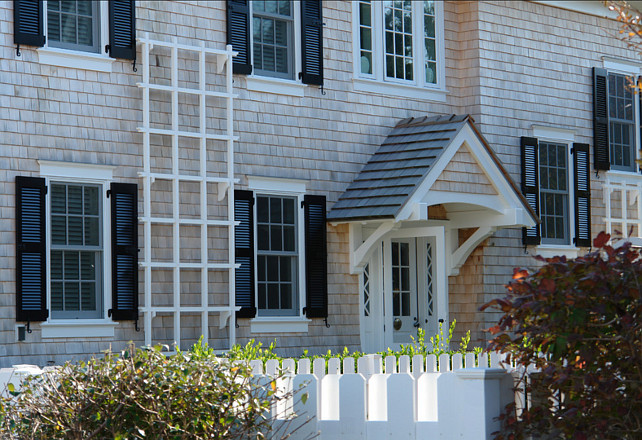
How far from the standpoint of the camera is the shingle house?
11.8 m

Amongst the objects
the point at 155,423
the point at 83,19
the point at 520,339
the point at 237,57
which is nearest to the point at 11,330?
the point at 83,19

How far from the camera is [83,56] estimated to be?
12062 millimetres

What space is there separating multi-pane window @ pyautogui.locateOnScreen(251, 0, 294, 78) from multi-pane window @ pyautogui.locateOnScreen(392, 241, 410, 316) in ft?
9.90

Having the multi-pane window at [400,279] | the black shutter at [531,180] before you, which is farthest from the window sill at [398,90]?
the multi-pane window at [400,279]

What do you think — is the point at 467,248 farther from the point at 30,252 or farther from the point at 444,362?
the point at 30,252

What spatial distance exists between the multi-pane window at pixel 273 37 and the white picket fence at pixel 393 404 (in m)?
6.99

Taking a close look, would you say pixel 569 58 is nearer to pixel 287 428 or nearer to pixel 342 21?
pixel 342 21

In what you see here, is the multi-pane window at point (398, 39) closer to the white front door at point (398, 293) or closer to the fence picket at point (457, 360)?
the white front door at point (398, 293)

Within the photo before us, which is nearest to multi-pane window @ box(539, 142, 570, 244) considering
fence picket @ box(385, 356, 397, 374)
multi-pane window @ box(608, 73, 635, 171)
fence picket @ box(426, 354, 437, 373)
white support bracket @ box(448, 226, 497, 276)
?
multi-pane window @ box(608, 73, 635, 171)

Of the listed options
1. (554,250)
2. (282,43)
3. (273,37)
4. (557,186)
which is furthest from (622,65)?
(273,37)

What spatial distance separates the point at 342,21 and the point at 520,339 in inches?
369

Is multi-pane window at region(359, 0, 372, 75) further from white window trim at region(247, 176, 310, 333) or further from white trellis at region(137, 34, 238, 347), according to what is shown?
white trellis at region(137, 34, 238, 347)

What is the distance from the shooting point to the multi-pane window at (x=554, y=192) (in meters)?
16.7

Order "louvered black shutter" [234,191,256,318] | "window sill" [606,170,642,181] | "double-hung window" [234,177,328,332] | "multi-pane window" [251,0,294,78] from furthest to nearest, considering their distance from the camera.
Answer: "window sill" [606,170,642,181]
"multi-pane window" [251,0,294,78]
"double-hung window" [234,177,328,332]
"louvered black shutter" [234,191,256,318]
